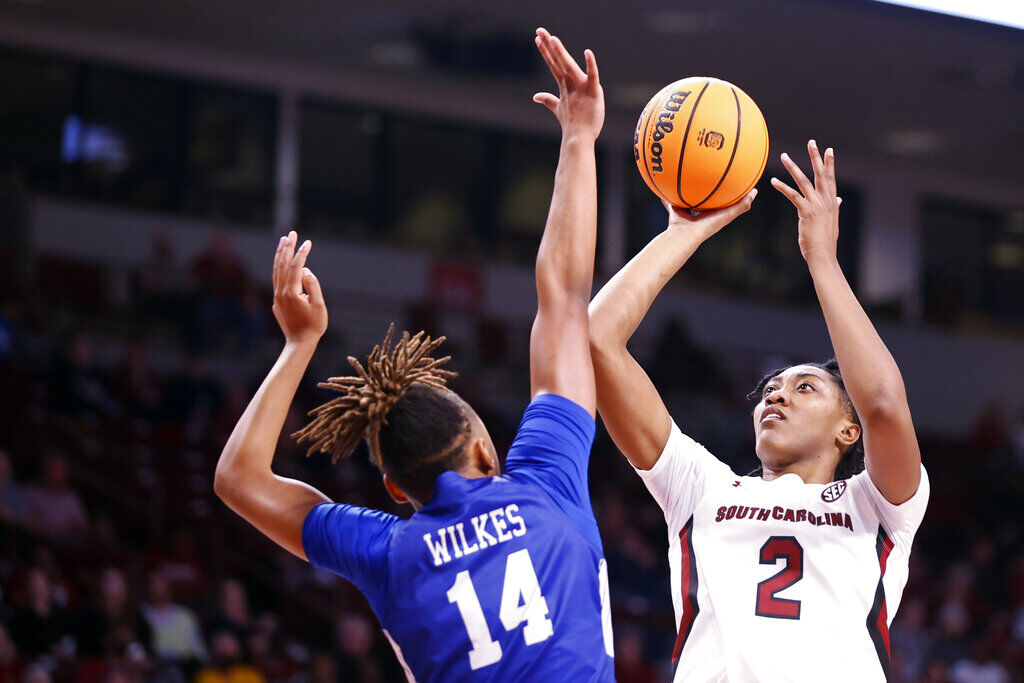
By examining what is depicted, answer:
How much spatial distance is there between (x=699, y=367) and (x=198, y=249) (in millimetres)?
5769

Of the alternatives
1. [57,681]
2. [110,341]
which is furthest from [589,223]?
[110,341]

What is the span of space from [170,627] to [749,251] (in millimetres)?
10271

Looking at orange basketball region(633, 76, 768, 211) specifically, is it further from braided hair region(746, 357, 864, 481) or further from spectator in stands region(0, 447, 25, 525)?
spectator in stands region(0, 447, 25, 525)

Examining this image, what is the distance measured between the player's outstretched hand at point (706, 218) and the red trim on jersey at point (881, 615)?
87cm

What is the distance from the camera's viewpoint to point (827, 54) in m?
12.7

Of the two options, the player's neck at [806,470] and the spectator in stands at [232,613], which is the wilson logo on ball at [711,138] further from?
the spectator in stands at [232,613]

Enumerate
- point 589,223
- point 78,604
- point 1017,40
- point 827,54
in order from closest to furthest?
1. point 589,223
2. point 78,604
3. point 1017,40
4. point 827,54

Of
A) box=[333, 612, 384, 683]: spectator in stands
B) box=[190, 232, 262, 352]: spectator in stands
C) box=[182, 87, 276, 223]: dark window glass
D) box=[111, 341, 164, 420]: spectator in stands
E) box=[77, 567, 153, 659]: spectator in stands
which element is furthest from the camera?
box=[182, 87, 276, 223]: dark window glass

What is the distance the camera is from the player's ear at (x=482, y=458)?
2.45 m

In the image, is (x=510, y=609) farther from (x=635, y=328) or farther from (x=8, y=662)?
(x=8, y=662)

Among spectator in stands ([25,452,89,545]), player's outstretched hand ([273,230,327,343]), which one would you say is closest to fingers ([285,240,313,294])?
player's outstretched hand ([273,230,327,343])

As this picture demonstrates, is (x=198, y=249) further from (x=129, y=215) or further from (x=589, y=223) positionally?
(x=589, y=223)

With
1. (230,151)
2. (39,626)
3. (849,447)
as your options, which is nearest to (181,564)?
(39,626)

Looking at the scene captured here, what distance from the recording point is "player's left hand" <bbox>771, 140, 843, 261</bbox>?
9.80 feet
